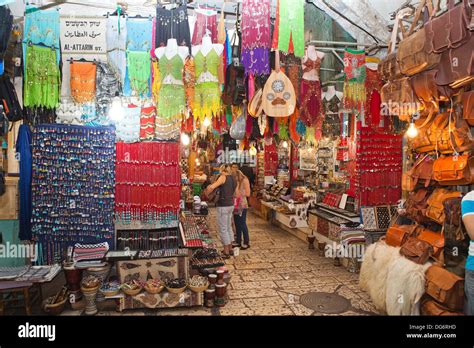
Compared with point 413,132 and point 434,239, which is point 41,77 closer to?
point 413,132

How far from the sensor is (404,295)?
3688 mm

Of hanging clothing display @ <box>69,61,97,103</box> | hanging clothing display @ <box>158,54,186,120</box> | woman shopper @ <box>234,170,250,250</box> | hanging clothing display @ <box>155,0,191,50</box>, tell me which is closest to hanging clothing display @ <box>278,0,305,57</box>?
hanging clothing display @ <box>155,0,191,50</box>

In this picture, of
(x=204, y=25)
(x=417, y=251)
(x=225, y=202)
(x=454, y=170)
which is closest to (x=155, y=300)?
(x=225, y=202)

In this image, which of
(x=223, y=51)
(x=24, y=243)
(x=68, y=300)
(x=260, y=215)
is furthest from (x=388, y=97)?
(x=260, y=215)

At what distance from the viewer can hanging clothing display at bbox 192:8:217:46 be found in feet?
14.5

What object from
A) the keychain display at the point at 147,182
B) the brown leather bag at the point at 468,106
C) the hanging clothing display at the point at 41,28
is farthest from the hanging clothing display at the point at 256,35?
the hanging clothing display at the point at 41,28

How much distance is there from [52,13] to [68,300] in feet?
12.3

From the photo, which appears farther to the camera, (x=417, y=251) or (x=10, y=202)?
(x=10, y=202)

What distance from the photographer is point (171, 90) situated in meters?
4.55

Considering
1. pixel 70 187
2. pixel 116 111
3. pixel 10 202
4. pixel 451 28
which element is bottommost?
pixel 10 202

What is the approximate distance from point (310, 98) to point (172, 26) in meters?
2.57

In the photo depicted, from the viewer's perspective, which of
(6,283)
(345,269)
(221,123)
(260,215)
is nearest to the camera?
(6,283)

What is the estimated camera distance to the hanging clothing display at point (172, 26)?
13.9 feet

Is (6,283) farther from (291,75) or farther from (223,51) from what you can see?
(291,75)
